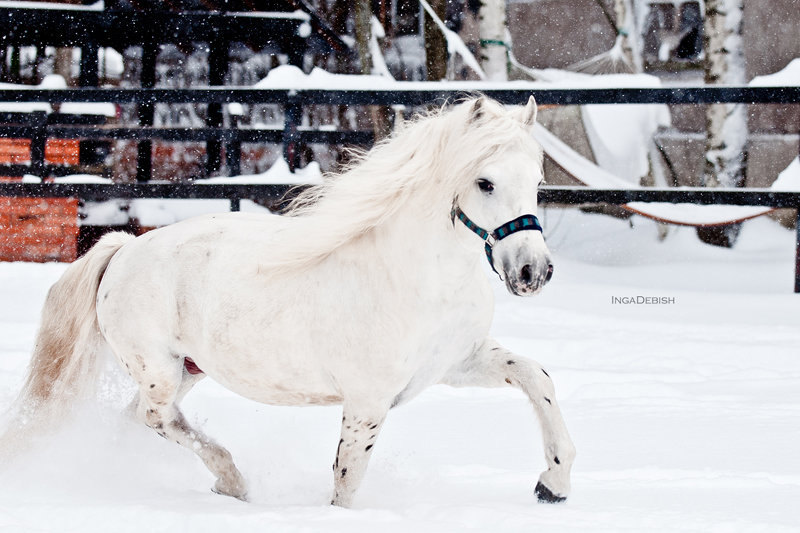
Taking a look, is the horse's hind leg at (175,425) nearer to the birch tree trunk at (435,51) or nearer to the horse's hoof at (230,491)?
the horse's hoof at (230,491)

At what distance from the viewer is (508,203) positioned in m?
2.18

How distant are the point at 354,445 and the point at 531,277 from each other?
761 millimetres

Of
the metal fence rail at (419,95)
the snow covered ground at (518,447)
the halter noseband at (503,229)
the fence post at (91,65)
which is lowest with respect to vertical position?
the snow covered ground at (518,447)

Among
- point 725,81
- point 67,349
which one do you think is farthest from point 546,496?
point 725,81

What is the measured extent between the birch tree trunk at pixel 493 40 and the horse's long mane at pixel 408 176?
6299 millimetres

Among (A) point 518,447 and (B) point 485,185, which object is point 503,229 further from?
(A) point 518,447

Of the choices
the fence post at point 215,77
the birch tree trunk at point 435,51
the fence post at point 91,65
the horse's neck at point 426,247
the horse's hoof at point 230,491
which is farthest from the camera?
the birch tree trunk at point 435,51

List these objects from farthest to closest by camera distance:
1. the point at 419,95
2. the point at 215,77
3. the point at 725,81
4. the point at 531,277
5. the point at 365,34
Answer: the point at 365,34 → the point at 215,77 → the point at 725,81 → the point at 419,95 → the point at 531,277

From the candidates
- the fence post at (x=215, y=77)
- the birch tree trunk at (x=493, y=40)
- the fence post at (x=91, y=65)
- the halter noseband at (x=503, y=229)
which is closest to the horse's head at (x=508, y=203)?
the halter noseband at (x=503, y=229)

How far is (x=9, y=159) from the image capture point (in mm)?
9688

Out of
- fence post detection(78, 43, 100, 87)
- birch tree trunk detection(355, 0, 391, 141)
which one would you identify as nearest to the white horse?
fence post detection(78, 43, 100, 87)

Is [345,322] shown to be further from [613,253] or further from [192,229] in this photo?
[613,253]

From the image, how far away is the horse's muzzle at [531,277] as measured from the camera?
2.08 metres

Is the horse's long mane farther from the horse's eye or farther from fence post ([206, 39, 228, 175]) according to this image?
fence post ([206, 39, 228, 175])
